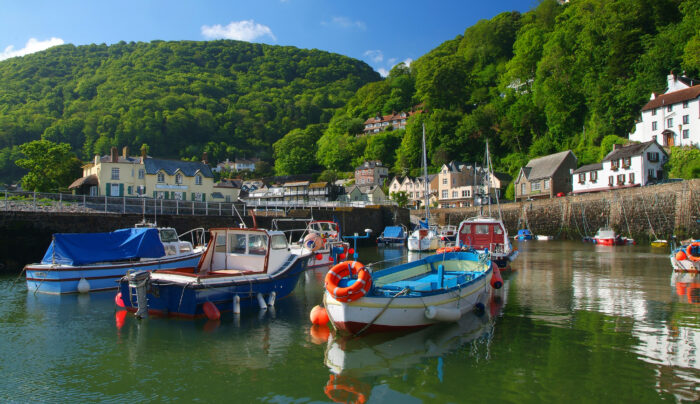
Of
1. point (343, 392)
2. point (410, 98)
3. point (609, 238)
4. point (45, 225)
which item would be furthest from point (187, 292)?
point (410, 98)

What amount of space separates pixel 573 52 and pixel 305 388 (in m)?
88.2

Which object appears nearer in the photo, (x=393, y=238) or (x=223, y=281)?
(x=223, y=281)

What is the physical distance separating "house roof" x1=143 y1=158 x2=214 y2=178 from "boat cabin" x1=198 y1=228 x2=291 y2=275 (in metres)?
39.6

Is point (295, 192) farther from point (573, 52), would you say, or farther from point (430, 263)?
point (430, 263)

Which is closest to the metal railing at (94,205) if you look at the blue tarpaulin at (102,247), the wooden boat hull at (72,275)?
the blue tarpaulin at (102,247)

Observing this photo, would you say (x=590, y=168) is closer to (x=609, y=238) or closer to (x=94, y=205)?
(x=609, y=238)

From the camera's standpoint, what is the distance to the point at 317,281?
943 inches

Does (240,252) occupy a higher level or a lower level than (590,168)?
lower

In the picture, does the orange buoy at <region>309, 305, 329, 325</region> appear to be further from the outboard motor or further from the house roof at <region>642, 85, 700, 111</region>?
the house roof at <region>642, 85, 700, 111</region>

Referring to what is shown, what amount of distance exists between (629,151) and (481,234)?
3951 cm

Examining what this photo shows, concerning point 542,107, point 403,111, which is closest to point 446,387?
point 542,107

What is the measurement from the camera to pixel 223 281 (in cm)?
1501

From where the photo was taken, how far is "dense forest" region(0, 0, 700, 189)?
2717 inches

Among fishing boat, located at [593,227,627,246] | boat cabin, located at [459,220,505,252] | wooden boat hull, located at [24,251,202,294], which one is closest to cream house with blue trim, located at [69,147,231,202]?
wooden boat hull, located at [24,251,202,294]
